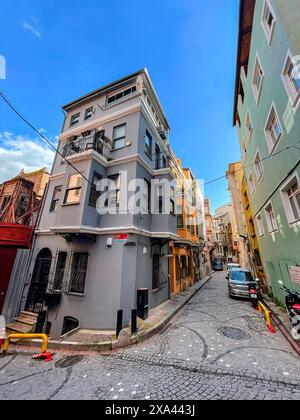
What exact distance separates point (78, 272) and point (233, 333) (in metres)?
7.04

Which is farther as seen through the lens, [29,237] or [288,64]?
[29,237]

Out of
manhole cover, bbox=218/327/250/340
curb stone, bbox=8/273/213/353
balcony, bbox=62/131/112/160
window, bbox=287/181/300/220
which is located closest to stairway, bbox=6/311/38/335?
curb stone, bbox=8/273/213/353

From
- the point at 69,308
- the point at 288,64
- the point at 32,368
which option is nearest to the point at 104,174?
the point at 69,308

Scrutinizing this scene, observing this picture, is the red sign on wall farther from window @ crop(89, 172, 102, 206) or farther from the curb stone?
the curb stone

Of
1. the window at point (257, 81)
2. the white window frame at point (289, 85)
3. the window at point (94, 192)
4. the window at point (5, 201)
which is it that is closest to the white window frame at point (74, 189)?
the window at point (94, 192)

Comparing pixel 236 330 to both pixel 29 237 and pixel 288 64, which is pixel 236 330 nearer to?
pixel 288 64

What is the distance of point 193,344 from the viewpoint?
5.51 meters

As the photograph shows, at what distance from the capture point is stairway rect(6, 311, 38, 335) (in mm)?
8031

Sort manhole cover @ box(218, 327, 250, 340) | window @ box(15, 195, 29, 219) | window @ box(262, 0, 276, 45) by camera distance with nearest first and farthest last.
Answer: manhole cover @ box(218, 327, 250, 340) → window @ box(262, 0, 276, 45) → window @ box(15, 195, 29, 219)

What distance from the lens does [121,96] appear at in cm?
1146

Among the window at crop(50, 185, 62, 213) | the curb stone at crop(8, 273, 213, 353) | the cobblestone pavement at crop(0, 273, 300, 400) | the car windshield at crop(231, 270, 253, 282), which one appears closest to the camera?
the cobblestone pavement at crop(0, 273, 300, 400)

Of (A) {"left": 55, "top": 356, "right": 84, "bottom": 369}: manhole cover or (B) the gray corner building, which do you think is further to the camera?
(B) the gray corner building

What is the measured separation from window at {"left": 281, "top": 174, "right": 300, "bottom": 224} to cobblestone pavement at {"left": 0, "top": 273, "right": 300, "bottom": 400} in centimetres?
465
